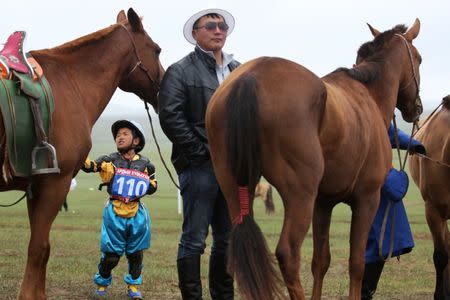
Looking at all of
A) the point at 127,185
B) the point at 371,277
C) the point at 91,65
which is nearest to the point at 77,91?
the point at 91,65

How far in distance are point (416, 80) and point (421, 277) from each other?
3.45 m

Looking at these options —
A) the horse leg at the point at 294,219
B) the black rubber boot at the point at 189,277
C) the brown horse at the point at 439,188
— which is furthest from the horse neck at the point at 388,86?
the black rubber boot at the point at 189,277

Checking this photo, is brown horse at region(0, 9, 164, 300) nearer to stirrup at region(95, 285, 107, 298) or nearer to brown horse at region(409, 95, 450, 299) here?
stirrup at region(95, 285, 107, 298)

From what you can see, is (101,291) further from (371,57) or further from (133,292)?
(371,57)

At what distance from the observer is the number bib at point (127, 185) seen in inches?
299

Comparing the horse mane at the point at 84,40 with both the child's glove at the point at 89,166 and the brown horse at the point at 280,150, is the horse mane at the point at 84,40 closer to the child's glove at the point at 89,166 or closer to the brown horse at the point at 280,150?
the child's glove at the point at 89,166

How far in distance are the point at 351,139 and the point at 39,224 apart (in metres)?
2.26

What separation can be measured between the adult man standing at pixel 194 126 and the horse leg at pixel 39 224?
969 millimetres

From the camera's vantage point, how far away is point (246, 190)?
211 inches

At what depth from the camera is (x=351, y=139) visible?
5.73 m

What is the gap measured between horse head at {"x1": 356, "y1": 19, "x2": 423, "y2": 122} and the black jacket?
5.08ft

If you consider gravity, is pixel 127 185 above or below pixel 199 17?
below

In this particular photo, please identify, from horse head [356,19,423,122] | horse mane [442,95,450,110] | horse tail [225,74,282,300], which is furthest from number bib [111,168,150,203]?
horse mane [442,95,450,110]

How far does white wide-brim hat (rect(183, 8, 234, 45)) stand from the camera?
6.41m
